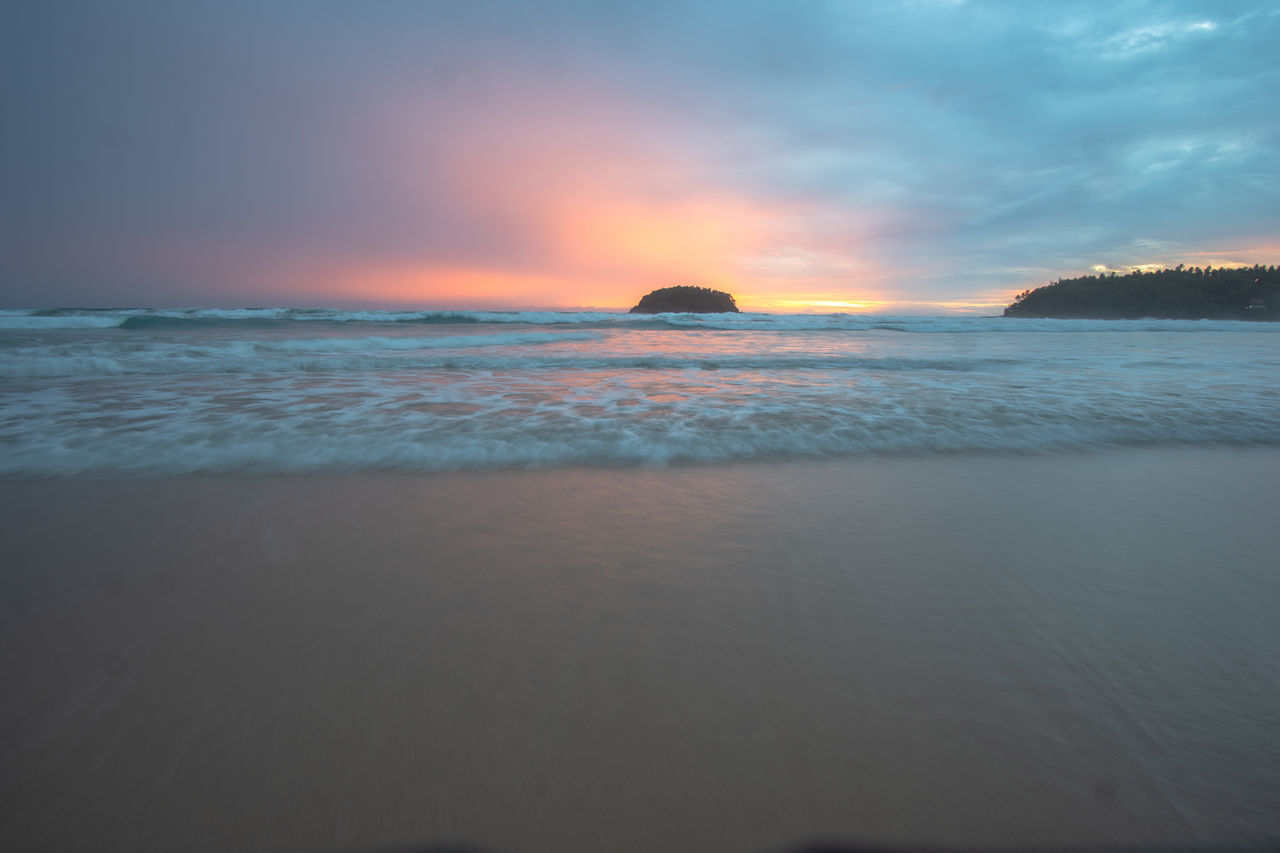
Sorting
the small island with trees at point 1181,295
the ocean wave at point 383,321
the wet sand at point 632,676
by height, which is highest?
the small island with trees at point 1181,295

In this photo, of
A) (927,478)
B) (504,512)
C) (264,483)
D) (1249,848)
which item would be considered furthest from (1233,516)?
(264,483)

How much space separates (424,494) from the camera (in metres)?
2.51

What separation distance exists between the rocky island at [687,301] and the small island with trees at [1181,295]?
922 inches

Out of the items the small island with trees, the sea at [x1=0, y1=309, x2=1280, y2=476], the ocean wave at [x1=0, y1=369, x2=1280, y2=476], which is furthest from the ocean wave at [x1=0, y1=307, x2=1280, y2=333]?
the ocean wave at [x1=0, y1=369, x2=1280, y2=476]

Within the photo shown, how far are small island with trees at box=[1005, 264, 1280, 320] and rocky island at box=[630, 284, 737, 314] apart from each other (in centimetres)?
2342

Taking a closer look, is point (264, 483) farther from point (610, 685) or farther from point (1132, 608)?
point (1132, 608)

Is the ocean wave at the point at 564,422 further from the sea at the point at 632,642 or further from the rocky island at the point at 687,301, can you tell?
the rocky island at the point at 687,301

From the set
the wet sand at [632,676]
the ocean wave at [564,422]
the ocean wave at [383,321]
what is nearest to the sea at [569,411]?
the ocean wave at [564,422]

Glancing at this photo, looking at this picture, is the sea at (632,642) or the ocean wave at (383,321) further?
the ocean wave at (383,321)

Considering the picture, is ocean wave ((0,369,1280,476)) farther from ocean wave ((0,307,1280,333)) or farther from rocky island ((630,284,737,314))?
rocky island ((630,284,737,314))

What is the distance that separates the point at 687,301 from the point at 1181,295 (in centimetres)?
3083

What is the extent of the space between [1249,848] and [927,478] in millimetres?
2008

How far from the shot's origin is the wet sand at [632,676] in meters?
0.95

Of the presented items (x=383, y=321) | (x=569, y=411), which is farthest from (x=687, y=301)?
(x=569, y=411)
